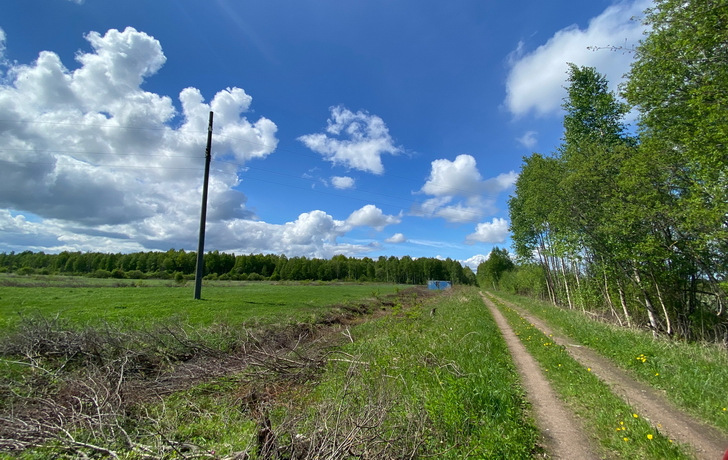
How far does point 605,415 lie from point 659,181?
12.1 m

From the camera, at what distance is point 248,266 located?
388 feet

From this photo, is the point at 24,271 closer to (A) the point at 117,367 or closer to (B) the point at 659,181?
(A) the point at 117,367

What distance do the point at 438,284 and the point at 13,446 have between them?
83.0m

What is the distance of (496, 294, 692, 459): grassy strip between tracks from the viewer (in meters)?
4.11

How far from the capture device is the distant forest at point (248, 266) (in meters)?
98.6

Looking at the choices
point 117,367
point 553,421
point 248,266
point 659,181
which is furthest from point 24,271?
point 659,181

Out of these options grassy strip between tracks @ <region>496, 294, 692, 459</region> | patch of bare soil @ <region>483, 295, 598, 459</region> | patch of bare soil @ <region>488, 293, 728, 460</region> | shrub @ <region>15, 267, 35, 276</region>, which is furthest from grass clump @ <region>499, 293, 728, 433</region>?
shrub @ <region>15, 267, 35, 276</region>

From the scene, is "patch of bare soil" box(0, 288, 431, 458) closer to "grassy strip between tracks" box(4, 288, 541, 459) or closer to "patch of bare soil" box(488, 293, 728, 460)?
"grassy strip between tracks" box(4, 288, 541, 459)

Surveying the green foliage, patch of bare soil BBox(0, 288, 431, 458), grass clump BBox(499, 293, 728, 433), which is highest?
the green foliage

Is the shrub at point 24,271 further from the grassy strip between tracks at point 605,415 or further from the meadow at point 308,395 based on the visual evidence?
the grassy strip between tracks at point 605,415

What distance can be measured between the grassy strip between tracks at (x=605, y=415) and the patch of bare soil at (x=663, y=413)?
0.26 m

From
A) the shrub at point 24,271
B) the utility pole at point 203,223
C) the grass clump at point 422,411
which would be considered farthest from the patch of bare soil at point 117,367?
the shrub at point 24,271

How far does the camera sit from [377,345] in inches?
400

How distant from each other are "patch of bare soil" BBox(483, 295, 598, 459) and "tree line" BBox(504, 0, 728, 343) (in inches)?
303
